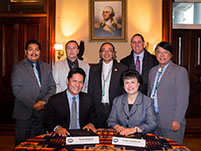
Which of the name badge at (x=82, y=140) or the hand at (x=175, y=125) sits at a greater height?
the name badge at (x=82, y=140)

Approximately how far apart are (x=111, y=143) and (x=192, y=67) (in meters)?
4.79

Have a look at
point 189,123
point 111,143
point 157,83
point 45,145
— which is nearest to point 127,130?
point 111,143

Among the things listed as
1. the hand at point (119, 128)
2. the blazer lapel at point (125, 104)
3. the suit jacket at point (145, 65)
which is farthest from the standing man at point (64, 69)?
the hand at point (119, 128)

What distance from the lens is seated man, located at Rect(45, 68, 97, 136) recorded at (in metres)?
2.17

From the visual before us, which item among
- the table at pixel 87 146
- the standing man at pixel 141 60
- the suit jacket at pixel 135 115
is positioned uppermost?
the standing man at pixel 141 60

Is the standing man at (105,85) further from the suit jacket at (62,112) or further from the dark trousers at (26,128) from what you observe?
the dark trousers at (26,128)

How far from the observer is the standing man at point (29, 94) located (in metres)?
2.62

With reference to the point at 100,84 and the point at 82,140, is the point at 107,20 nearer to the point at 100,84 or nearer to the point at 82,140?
the point at 100,84

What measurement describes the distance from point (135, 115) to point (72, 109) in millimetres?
598

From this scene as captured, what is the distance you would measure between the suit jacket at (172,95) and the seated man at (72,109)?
2.36 feet

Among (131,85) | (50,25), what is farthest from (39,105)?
(50,25)

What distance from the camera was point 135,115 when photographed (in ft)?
6.95

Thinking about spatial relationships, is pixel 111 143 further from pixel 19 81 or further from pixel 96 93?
pixel 19 81

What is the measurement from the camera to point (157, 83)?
8.18 ft
